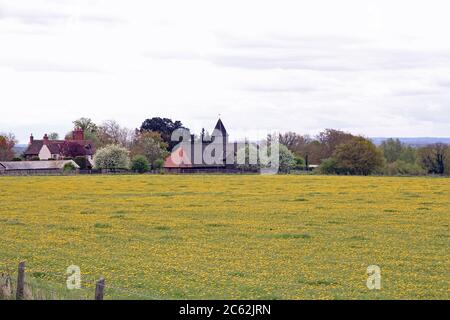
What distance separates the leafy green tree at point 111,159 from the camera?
126 metres

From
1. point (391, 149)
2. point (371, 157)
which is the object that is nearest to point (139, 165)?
point (371, 157)

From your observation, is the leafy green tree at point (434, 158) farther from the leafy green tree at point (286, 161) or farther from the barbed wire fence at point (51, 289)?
the barbed wire fence at point (51, 289)

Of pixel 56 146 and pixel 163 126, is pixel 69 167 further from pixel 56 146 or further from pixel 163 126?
pixel 163 126

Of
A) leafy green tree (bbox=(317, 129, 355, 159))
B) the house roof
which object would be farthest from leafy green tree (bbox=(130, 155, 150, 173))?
leafy green tree (bbox=(317, 129, 355, 159))

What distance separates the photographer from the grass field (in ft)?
60.7

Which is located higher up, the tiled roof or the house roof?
the tiled roof

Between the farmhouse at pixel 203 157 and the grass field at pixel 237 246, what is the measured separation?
80577mm

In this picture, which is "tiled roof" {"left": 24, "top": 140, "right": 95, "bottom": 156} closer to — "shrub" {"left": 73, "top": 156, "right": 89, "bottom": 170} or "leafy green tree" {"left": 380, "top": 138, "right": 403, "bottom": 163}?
"shrub" {"left": 73, "top": 156, "right": 89, "bottom": 170}

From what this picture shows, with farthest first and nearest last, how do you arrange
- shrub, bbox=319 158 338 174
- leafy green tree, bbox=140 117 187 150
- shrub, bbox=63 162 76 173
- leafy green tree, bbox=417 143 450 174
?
leafy green tree, bbox=140 117 187 150 → leafy green tree, bbox=417 143 450 174 → shrub, bbox=319 158 338 174 → shrub, bbox=63 162 76 173

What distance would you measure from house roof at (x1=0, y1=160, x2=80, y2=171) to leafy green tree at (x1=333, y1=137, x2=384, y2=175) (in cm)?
4515

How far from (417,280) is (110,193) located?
41.9 metres

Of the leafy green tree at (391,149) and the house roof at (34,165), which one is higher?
the leafy green tree at (391,149)

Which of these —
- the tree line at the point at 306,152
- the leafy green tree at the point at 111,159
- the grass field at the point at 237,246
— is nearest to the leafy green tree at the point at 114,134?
the tree line at the point at 306,152
